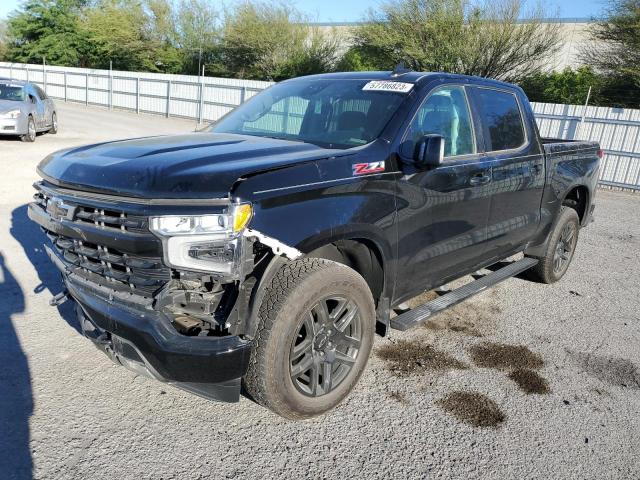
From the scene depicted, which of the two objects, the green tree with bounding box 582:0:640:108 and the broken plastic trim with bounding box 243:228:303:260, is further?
the green tree with bounding box 582:0:640:108

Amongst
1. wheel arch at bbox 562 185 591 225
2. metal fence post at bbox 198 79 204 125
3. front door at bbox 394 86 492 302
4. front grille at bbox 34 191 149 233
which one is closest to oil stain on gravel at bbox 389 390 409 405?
front door at bbox 394 86 492 302

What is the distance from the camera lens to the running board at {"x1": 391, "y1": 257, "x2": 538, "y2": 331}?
12.3ft

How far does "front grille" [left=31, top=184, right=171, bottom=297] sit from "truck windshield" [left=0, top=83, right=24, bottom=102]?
13.4m

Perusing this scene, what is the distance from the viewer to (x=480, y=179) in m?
4.24

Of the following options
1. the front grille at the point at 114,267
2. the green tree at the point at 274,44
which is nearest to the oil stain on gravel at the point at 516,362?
the front grille at the point at 114,267

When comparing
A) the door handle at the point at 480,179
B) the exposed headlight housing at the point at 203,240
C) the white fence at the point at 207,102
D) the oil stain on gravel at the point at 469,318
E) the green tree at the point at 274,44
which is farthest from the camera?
the green tree at the point at 274,44

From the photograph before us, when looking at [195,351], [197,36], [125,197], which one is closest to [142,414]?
[195,351]

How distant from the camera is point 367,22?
29.2m

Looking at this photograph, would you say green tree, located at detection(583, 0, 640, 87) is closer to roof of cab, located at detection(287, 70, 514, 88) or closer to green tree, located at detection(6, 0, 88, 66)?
roof of cab, located at detection(287, 70, 514, 88)

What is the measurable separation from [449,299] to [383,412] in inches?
48.3

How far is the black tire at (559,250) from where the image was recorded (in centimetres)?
567

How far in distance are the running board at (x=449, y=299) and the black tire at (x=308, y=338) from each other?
0.38 meters

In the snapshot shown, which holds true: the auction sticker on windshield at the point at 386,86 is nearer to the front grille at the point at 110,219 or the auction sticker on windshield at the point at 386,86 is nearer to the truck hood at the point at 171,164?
the truck hood at the point at 171,164

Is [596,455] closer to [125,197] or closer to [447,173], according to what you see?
[447,173]
